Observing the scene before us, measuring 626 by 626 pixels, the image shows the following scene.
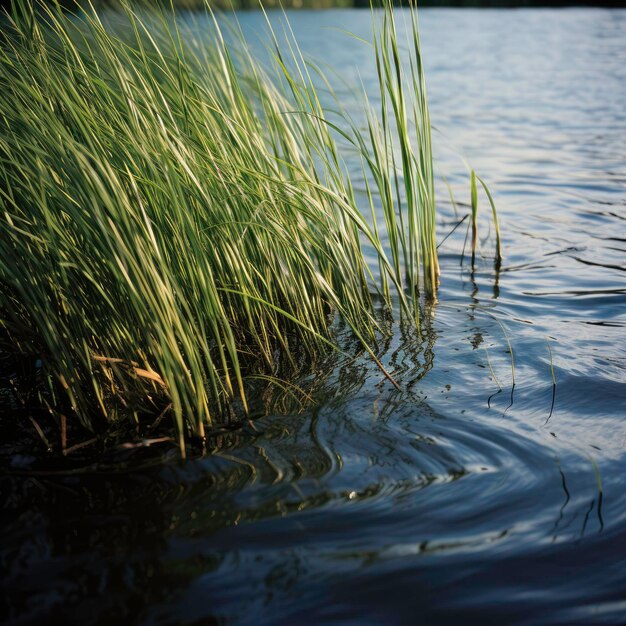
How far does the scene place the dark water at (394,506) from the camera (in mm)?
1327

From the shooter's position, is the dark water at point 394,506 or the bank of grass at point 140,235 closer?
the dark water at point 394,506

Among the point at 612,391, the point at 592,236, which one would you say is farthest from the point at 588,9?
the point at 612,391

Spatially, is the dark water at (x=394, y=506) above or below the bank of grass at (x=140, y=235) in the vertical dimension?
below

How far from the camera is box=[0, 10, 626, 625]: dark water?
1327 mm

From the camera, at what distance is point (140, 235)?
173cm

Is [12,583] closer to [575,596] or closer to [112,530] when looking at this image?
[112,530]

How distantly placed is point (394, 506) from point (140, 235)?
0.94 m

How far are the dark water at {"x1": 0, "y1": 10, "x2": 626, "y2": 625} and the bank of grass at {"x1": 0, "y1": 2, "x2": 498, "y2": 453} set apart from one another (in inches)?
8.8

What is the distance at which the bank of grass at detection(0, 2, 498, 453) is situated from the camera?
1650 mm

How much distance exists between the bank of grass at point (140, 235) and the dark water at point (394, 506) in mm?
224

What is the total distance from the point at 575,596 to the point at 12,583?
3.79 feet

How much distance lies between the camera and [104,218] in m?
1.57

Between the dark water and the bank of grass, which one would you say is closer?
the dark water

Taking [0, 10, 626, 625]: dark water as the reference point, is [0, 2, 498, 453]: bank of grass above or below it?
above
